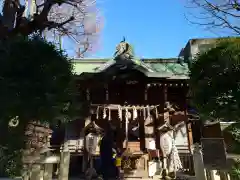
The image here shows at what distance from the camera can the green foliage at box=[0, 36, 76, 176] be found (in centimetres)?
544

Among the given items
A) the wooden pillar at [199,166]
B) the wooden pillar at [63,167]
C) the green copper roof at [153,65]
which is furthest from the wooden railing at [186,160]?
the wooden pillar at [63,167]

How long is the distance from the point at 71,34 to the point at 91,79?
267 centimetres

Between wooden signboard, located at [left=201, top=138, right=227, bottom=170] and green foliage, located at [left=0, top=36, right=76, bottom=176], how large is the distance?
4527mm

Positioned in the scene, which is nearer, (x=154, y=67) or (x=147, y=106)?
(x=147, y=106)

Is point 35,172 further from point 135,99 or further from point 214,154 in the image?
point 135,99

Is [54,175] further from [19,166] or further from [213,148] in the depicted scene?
[213,148]

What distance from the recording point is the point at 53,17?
13.8 m

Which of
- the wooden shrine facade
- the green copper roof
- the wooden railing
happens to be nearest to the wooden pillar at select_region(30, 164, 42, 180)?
the wooden shrine facade

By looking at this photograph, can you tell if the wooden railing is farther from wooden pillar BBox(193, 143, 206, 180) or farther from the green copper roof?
the green copper roof

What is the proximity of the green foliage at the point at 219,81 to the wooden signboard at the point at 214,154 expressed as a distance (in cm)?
90

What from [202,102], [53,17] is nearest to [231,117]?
[202,102]

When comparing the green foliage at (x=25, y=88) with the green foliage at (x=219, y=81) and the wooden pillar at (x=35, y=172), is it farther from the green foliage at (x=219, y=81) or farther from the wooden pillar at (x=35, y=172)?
the green foliage at (x=219, y=81)

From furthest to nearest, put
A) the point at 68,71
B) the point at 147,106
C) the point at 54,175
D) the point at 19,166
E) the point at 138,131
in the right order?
the point at 138,131 < the point at 147,106 < the point at 54,175 < the point at 68,71 < the point at 19,166

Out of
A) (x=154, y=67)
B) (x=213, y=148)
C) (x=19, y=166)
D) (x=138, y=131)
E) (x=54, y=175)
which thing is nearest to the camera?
(x=19, y=166)
